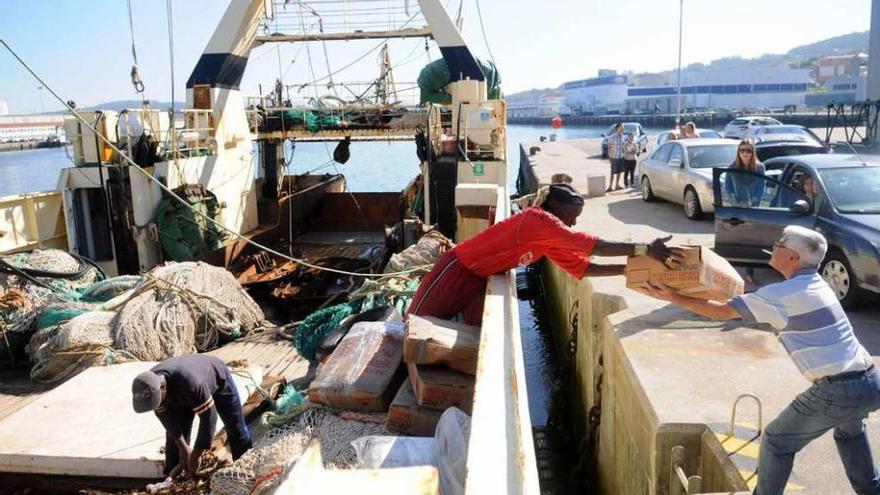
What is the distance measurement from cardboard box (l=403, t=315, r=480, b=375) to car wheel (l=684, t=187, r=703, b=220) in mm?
8526

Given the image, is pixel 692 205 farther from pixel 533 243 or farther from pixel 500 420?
pixel 500 420

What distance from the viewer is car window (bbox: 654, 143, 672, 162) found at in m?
13.8

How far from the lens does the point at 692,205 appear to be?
12109 mm

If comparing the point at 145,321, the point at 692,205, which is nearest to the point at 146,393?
the point at 145,321

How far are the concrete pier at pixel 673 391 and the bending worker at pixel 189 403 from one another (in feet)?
9.09

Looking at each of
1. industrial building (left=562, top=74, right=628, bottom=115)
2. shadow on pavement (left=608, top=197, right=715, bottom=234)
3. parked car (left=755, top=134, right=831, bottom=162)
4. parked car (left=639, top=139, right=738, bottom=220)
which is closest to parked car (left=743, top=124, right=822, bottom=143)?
parked car (left=755, top=134, right=831, bottom=162)

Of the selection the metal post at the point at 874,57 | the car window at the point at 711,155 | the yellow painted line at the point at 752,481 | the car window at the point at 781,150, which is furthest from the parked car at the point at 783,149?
the metal post at the point at 874,57

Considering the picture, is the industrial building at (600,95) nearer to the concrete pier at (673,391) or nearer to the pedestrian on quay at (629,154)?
the pedestrian on quay at (629,154)

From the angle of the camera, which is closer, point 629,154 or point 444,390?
point 444,390

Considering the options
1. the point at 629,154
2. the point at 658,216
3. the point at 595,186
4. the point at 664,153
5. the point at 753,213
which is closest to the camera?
the point at 753,213

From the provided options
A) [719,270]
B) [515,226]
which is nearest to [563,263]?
[515,226]

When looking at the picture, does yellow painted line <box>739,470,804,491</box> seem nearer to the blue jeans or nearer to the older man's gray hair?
the blue jeans

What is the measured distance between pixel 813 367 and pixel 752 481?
2.54 feet

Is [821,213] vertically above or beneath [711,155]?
beneath
